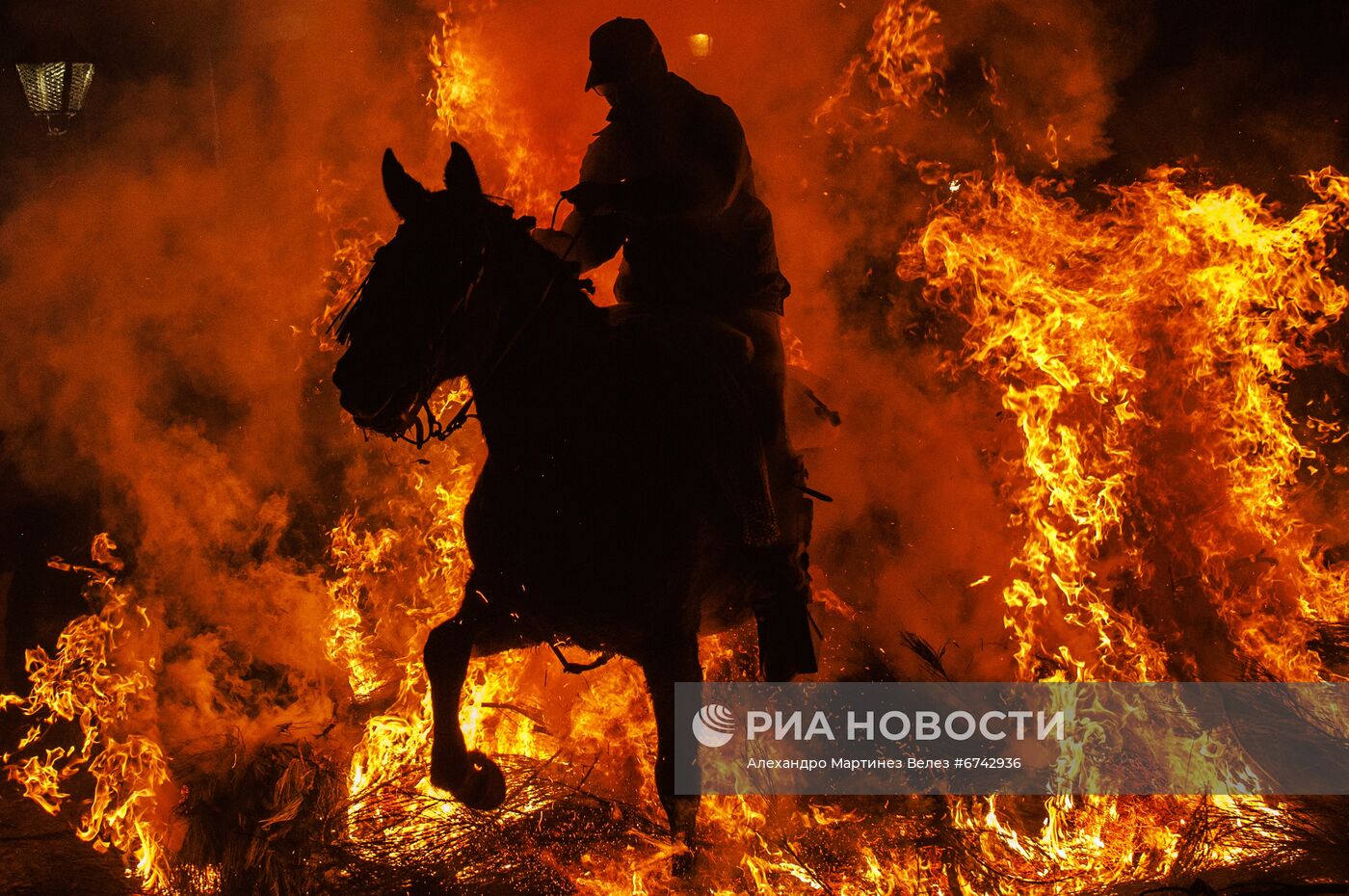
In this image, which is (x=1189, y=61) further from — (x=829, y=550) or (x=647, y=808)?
(x=647, y=808)

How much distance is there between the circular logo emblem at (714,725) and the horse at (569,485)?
0.24m

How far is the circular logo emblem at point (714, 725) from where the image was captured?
420 centimetres

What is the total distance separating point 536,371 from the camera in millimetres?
3811

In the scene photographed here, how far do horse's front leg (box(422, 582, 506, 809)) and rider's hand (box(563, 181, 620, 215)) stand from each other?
5.79 feet

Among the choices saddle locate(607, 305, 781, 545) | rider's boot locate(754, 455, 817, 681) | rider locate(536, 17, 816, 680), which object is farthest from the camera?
rider's boot locate(754, 455, 817, 681)

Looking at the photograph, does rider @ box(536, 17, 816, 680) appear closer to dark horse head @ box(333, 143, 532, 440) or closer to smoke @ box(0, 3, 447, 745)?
dark horse head @ box(333, 143, 532, 440)

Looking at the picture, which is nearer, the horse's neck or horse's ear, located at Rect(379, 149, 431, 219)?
horse's ear, located at Rect(379, 149, 431, 219)

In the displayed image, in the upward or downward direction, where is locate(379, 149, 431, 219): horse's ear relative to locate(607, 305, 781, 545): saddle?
upward

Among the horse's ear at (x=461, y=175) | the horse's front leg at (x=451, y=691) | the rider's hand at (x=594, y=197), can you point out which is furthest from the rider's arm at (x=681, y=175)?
the horse's front leg at (x=451, y=691)

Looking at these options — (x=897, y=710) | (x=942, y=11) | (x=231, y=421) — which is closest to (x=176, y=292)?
(x=231, y=421)

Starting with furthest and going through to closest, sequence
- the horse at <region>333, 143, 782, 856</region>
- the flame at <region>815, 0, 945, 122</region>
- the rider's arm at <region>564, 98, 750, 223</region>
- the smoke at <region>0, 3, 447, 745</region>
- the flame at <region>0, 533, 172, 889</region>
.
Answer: the flame at <region>815, 0, 945, 122</region> → the smoke at <region>0, 3, 447, 745</region> → the flame at <region>0, 533, 172, 889</region> → the rider's arm at <region>564, 98, 750, 223</region> → the horse at <region>333, 143, 782, 856</region>

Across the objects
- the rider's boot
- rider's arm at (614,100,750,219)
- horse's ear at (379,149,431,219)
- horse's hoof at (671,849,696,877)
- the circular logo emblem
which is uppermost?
rider's arm at (614,100,750,219)

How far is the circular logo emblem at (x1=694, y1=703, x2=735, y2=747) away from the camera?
4.20 m

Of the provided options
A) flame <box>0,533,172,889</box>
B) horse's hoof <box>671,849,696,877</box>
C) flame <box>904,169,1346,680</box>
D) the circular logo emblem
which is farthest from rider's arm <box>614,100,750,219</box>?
flame <box>0,533,172,889</box>
